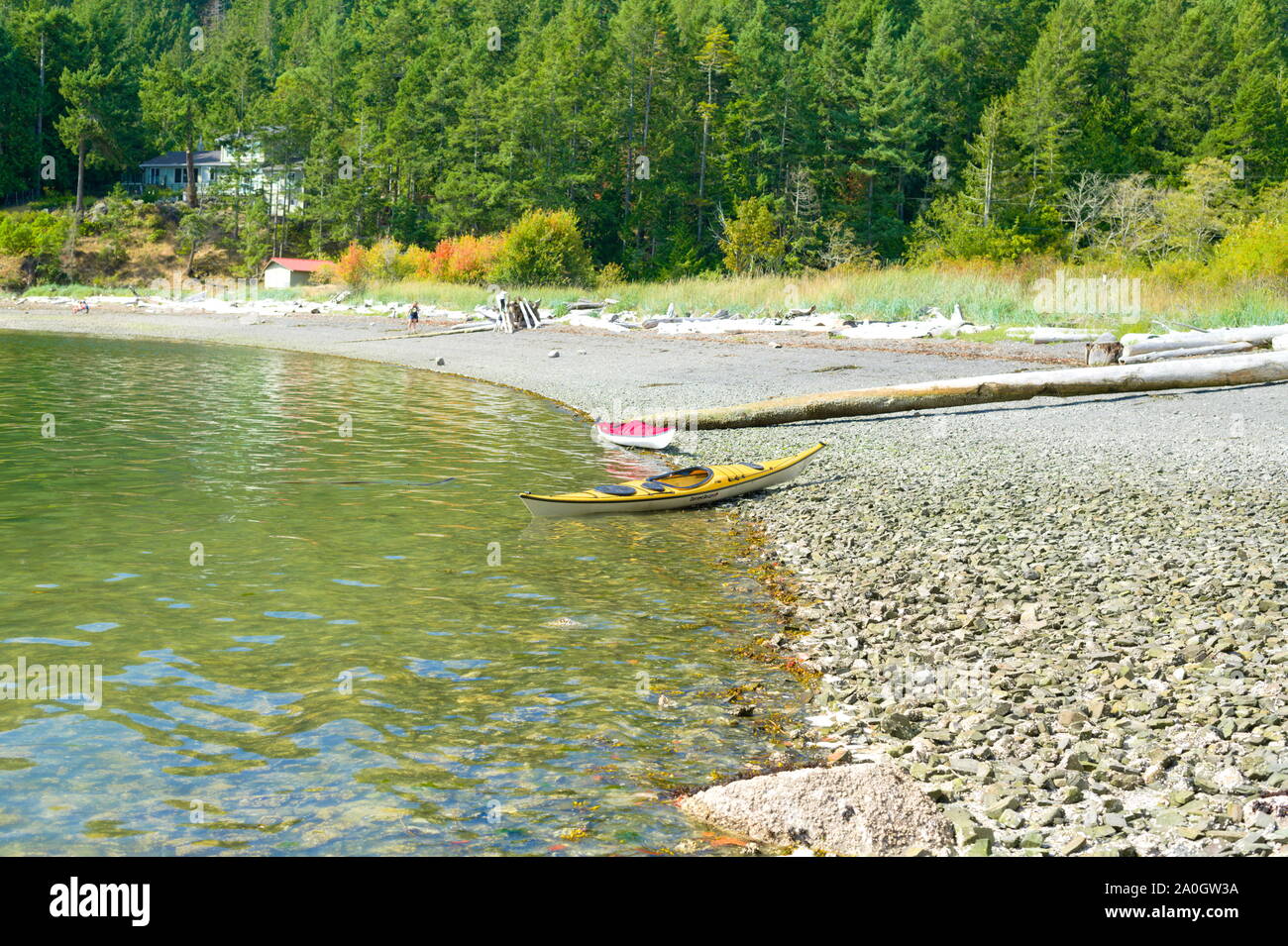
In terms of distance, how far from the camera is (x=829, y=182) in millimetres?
83938

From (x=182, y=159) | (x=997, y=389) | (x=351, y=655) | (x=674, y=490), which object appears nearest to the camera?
(x=351, y=655)

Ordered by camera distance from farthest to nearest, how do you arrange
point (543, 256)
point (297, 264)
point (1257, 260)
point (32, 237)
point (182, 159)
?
point (182, 159) < point (297, 264) < point (32, 237) < point (543, 256) < point (1257, 260)

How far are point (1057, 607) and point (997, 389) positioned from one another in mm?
11841

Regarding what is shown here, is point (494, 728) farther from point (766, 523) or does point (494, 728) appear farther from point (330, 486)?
point (330, 486)

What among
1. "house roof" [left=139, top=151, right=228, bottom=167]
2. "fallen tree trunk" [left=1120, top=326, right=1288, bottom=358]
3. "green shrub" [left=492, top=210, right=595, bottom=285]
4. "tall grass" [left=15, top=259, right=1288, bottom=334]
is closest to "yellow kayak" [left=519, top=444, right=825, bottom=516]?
"fallen tree trunk" [left=1120, top=326, right=1288, bottom=358]

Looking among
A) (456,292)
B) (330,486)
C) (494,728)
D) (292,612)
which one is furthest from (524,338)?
(494,728)

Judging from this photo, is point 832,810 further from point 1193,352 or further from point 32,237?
point 32,237

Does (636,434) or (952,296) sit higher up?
(952,296)

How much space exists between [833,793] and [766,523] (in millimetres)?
8147

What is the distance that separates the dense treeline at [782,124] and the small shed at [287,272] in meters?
6.50

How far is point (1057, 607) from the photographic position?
30.2 ft

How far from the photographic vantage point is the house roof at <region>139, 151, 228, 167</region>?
11344 centimetres
